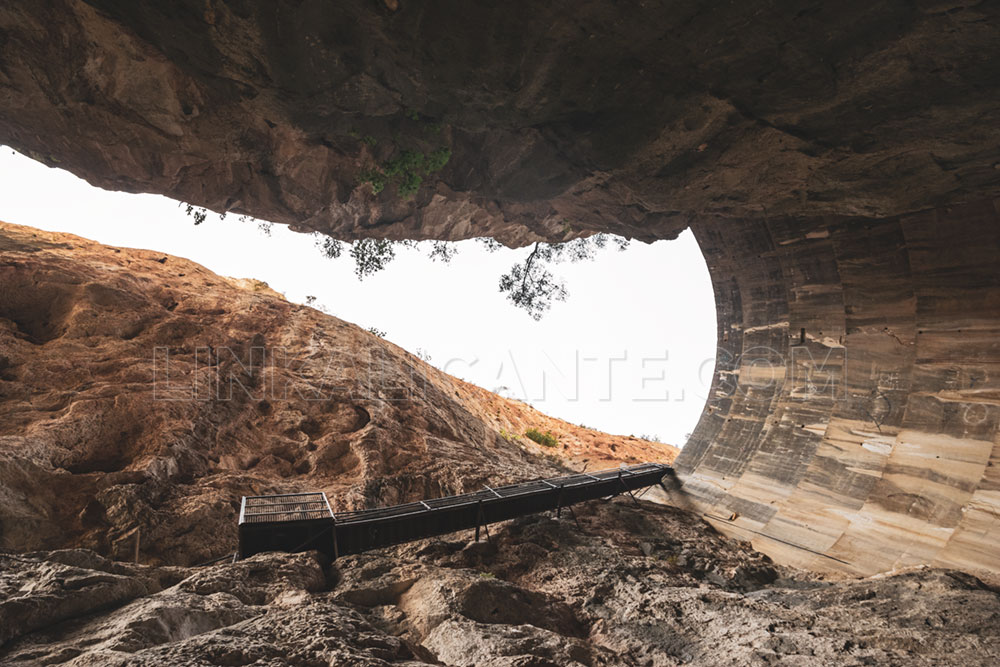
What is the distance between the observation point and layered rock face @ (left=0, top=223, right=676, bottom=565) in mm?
6566

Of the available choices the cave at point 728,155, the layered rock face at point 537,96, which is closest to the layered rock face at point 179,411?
the cave at point 728,155

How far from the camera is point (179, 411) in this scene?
28.1 feet

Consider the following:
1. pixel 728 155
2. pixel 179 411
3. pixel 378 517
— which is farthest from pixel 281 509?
pixel 728 155

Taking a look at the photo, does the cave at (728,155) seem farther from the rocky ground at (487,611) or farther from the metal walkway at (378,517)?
the metal walkway at (378,517)

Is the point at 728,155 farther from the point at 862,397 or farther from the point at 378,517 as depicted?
the point at 378,517

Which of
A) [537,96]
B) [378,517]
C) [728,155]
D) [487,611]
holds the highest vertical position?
[537,96]

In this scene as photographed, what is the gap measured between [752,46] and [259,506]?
378 inches

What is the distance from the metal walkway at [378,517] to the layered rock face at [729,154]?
16.8 ft

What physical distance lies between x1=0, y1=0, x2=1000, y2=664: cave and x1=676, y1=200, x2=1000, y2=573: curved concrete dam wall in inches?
1.8

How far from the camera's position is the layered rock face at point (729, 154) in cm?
618

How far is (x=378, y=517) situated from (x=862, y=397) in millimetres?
10904

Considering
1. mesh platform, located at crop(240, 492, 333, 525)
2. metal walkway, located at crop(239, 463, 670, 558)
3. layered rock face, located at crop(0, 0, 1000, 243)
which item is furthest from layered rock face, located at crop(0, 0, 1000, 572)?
mesh platform, located at crop(240, 492, 333, 525)

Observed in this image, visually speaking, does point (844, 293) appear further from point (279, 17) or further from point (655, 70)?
point (279, 17)

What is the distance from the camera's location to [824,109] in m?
6.73
